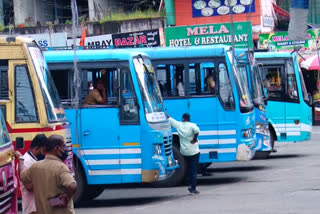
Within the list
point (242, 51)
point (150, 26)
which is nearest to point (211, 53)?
point (242, 51)

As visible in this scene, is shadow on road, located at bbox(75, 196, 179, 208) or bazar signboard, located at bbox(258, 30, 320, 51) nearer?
shadow on road, located at bbox(75, 196, 179, 208)

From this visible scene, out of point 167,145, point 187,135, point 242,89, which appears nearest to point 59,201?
point 167,145

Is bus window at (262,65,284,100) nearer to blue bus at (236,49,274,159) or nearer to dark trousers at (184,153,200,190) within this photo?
blue bus at (236,49,274,159)

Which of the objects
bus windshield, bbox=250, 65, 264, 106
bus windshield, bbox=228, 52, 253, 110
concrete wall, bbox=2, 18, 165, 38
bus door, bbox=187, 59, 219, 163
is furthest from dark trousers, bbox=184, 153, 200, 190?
concrete wall, bbox=2, 18, 165, 38

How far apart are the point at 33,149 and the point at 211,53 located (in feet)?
26.1

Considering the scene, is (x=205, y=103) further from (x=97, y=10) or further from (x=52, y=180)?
(x=97, y=10)

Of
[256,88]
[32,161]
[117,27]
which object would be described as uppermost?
[117,27]

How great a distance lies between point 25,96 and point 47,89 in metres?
0.36

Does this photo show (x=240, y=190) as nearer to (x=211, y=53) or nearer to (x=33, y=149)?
(x=211, y=53)

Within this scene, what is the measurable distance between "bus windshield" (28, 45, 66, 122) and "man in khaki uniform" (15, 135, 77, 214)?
397cm

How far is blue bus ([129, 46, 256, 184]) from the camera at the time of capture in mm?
16250

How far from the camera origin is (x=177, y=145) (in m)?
16.1

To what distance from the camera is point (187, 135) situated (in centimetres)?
1488

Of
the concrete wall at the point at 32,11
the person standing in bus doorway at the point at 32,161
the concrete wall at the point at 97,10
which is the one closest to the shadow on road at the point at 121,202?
the person standing in bus doorway at the point at 32,161
